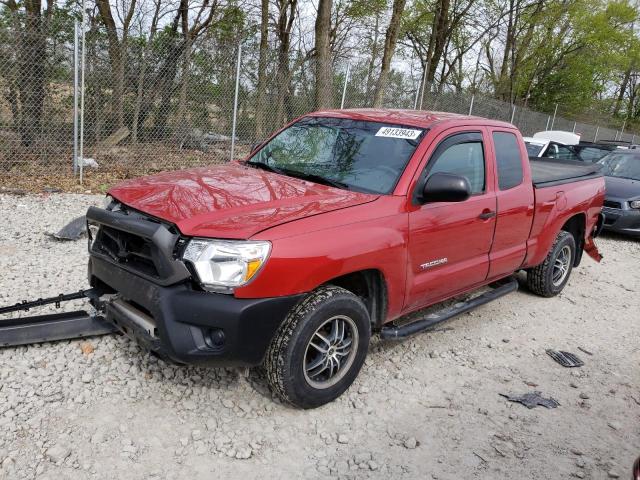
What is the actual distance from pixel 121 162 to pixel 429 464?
8.09 metres

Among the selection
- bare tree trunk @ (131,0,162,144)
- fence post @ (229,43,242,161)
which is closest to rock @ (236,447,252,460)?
bare tree trunk @ (131,0,162,144)

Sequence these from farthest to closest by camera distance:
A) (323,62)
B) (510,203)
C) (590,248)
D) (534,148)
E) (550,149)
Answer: (323,62) → (550,149) → (534,148) → (590,248) → (510,203)

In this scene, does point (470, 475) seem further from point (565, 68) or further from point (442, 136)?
point (565, 68)

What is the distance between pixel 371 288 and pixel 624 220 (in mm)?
7465

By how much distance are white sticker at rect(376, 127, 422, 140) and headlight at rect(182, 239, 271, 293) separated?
160 cm

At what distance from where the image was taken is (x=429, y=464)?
2883mm

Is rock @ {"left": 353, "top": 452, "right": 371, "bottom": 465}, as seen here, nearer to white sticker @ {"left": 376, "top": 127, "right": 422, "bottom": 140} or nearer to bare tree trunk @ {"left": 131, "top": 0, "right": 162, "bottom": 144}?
white sticker @ {"left": 376, "top": 127, "right": 422, "bottom": 140}

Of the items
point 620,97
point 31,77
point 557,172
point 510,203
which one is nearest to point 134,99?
point 31,77

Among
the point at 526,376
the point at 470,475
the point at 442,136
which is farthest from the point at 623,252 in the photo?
the point at 470,475

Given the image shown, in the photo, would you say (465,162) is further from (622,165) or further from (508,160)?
(622,165)

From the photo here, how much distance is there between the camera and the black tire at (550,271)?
5.54m

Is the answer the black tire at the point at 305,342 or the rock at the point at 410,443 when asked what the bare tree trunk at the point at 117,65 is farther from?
the rock at the point at 410,443

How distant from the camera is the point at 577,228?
6.03m

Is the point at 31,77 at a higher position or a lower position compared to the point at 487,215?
higher
